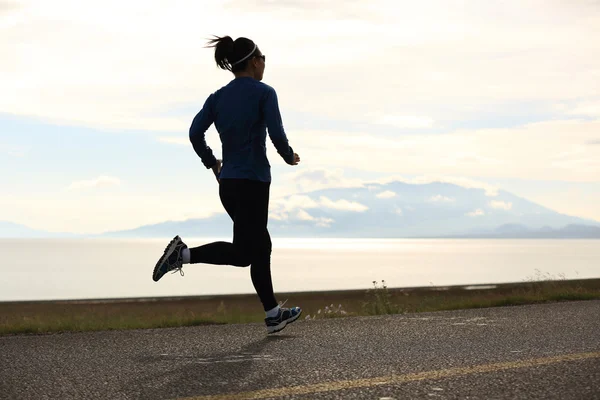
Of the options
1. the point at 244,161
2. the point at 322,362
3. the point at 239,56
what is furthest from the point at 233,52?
the point at 322,362

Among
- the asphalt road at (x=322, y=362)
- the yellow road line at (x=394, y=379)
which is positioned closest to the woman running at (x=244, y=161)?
the asphalt road at (x=322, y=362)

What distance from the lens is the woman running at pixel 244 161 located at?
5746 millimetres

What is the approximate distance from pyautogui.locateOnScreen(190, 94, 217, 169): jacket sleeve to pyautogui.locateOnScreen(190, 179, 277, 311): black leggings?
1.48 ft

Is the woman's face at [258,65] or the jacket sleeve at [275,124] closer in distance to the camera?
the jacket sleeve at [275,124]

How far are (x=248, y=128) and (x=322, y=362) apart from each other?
2.12m

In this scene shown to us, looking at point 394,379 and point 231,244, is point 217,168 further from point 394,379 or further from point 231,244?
point 394,379

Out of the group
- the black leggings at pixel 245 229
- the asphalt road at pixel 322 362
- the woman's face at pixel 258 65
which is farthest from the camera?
the woman's face at pixel 258 65

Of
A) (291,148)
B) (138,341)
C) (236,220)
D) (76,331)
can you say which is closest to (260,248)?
(236,220)

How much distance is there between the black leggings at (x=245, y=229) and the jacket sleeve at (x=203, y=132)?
0.45 m

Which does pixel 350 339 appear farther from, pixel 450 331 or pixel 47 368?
pixel 47 368

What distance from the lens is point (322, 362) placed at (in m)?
4.61

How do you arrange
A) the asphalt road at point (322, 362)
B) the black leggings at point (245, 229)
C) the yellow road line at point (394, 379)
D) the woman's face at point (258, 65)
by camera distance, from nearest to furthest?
1. the yellow road line at point (394, 379)
2. the asphalt road at point (322, 362)
3. the black leggings at point (245, 229)
4. the woman's face at point (258, 65)

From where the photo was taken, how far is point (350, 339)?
5.81 metres

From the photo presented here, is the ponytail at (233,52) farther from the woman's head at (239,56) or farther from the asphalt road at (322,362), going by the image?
the asphalt road at (322,362)
